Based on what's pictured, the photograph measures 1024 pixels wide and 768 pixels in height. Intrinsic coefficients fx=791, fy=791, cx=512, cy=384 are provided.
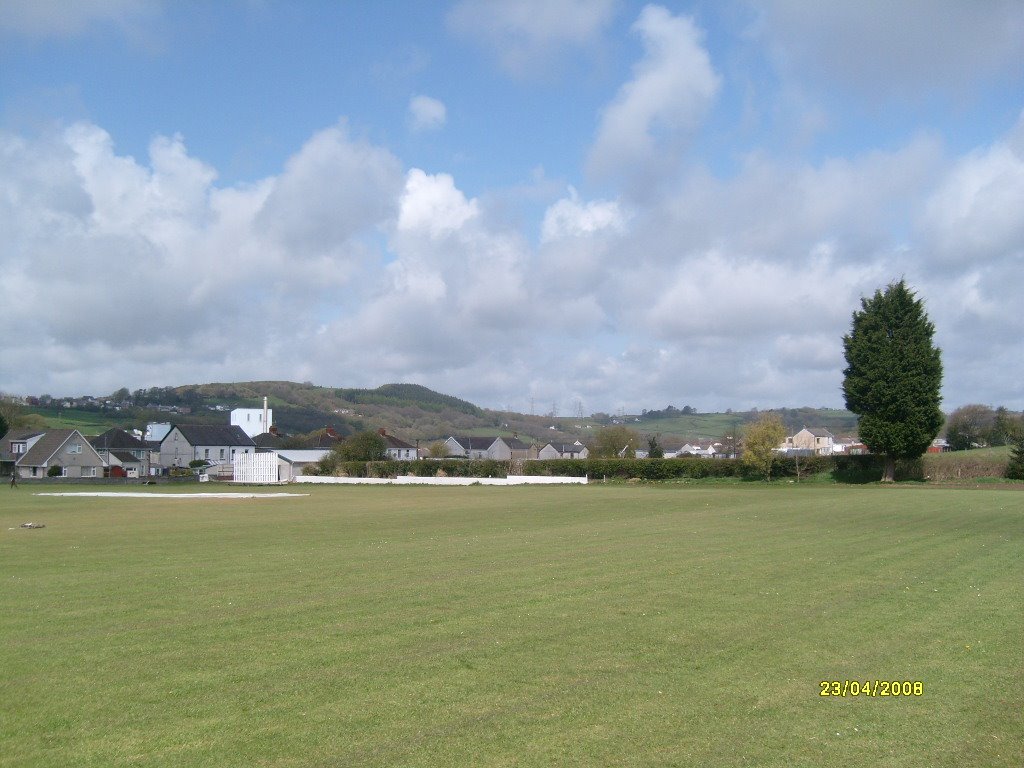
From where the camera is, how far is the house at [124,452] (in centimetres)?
10681

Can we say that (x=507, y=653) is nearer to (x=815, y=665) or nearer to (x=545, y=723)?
(x=545, y=723)

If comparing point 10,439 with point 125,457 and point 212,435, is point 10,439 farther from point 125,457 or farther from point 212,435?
point 212,435

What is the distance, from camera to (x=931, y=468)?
203ft

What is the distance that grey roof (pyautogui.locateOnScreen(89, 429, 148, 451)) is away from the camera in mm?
107938

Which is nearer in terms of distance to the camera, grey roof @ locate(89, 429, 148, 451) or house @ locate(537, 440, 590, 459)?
grey roof @ locate(89, 429, 148, 451)

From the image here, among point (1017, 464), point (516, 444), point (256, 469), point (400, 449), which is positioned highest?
point (516, 444)

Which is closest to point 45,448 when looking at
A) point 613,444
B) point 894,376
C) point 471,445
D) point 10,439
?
point 10,439

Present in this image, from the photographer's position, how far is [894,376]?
196ft

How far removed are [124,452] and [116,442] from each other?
175 cm

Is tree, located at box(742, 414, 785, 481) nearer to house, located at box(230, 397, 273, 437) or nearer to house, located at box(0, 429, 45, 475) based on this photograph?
house, located at box(0, 429, 45, 475)

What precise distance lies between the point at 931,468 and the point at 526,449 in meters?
107

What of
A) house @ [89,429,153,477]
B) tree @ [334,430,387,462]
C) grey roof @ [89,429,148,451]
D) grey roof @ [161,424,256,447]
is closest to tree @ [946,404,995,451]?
tree @ [334,430,387,462]

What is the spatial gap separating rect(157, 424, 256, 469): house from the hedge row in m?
44.0
